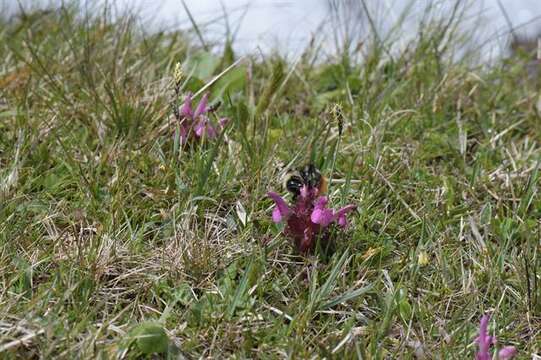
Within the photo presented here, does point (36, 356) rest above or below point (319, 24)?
below

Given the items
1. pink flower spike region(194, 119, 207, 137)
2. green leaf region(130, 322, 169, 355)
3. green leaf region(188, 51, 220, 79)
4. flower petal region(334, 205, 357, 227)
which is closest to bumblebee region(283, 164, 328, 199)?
flower petal region(334, 205, 357, 227)

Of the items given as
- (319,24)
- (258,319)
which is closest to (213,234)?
(258,319)

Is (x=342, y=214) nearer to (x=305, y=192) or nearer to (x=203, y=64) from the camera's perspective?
(x=305, y=192)

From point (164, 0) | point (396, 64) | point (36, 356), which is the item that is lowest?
point (36, 356)

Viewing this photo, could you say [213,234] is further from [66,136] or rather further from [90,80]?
[90,80]

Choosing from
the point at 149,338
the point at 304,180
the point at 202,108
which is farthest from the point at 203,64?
the point at 149,338

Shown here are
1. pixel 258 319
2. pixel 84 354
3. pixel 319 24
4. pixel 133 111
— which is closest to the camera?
pixel 84 354

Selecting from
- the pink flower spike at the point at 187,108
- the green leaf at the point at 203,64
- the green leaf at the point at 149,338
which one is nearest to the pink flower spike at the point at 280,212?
the green leaf at the point at 149,338
